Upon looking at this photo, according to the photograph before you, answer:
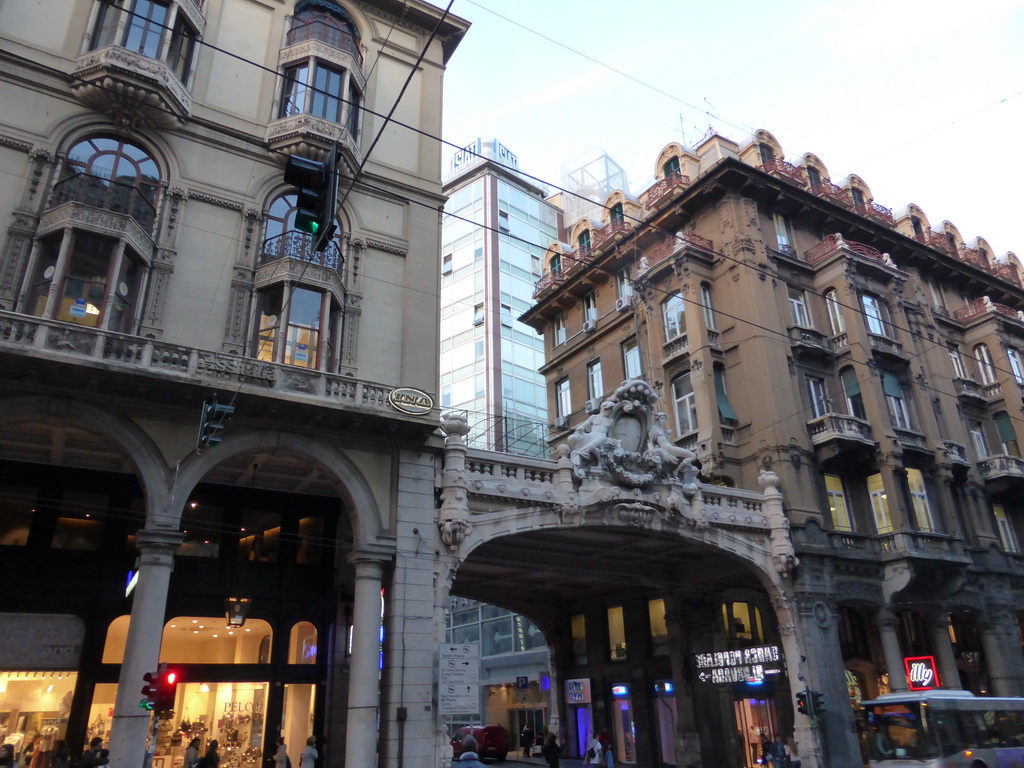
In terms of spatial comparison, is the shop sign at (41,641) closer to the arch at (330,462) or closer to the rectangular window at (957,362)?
the arch at (330,462)

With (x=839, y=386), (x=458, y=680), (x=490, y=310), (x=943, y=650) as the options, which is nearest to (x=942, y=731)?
(x=943, y=650)

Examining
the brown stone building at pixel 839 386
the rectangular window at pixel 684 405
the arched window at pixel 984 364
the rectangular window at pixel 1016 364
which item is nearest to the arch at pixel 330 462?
the brown stone building at pixel 839 386

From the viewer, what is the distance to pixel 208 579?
65.7 ft

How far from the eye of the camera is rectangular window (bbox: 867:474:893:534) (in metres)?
28.6

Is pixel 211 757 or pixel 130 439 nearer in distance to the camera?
pixel 130 439

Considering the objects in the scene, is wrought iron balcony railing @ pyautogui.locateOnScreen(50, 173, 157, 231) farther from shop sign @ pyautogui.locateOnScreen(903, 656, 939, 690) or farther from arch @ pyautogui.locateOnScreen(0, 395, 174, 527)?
shop sign @ pyautogui.locateOnScreen(903, 656, 939, 690)

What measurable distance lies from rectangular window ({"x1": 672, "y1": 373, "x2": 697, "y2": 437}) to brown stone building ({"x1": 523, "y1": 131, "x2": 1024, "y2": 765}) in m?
0.09

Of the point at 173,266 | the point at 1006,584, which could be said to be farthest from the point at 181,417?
the point at 1006,584

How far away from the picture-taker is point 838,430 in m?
28.2

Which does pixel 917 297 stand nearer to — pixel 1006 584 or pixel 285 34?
pixel 1006 584

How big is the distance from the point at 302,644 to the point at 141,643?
6148 mm

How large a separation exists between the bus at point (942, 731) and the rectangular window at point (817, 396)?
37.6 ft

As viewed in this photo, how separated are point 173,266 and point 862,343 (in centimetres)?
2554

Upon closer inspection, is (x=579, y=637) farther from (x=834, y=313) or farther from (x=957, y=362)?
(x=957, y=362)
